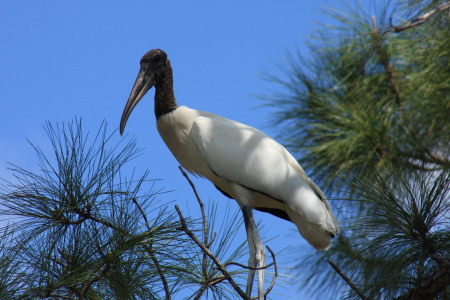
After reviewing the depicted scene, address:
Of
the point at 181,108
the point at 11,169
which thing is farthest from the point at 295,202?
the point at 11,169

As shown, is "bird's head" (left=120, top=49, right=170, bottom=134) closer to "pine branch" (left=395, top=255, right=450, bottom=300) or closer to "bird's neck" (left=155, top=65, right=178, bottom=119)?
"bird's neck" (left=155, top=65, right=178, bottom=119)

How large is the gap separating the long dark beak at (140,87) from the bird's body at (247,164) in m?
0.15

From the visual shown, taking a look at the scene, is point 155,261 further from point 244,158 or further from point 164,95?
point 164,95

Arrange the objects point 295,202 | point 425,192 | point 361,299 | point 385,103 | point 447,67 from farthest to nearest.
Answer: point 385,103 → point 447,67 → point 295,202 → point 361,299 → point 425,192

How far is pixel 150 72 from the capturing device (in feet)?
10.6

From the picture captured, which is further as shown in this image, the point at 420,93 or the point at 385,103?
the point at 385,103

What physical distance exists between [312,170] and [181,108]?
5.49 ft

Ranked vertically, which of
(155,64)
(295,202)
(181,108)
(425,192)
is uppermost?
(155,64)

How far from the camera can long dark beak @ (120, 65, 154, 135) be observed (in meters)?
3.04

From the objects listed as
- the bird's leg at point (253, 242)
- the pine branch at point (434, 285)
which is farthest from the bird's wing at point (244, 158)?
the pine branch at point (434, 285)

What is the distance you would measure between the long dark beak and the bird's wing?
0.27 meters

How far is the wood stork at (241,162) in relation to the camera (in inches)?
121

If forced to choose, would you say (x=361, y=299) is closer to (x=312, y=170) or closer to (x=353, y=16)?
(x=312, y=170)

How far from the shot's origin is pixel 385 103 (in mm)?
4672
